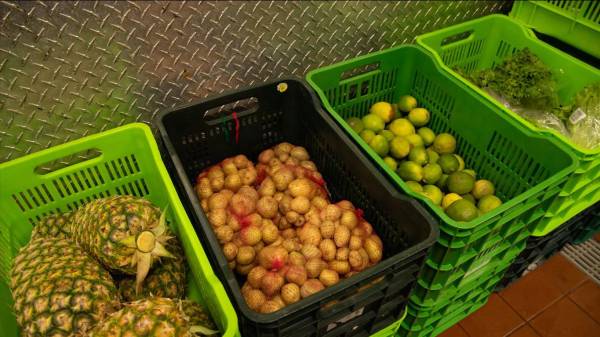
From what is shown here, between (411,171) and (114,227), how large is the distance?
3.41 ft

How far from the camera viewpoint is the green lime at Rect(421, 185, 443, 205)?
4.84 feet

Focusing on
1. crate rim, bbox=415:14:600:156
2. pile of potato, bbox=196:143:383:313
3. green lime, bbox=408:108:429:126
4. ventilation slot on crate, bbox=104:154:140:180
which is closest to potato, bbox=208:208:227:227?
pile of potato, bbox=196:143:383:313

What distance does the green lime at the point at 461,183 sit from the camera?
1493 mm

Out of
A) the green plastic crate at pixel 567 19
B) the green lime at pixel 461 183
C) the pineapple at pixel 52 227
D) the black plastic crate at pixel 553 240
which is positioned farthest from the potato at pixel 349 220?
the green plastic crate at pixel 567 19

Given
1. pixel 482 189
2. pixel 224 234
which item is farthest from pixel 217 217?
pixel 482 189

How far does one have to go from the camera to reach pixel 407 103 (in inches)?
69.8

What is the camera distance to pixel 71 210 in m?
1.39

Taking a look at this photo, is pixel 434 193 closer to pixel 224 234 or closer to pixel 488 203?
pixel 488 203

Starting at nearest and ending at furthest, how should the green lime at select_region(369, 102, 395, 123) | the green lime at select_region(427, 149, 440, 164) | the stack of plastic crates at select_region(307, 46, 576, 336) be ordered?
the stack of plastic crates at select_region(307, 46, 576, 336) → the green lime at select_region(427, 149, 440, 164) → the green lime at select_region(369, 102, 395, 123)

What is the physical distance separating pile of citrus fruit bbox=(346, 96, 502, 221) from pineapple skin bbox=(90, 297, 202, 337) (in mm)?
904

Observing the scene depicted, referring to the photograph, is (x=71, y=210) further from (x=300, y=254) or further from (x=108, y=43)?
(x=300, y=254)

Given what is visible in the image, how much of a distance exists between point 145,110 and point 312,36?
2.37ft

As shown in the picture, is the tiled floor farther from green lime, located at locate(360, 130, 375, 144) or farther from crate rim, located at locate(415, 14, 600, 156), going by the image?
green lime, located at locate(360, 130, 375, 144)

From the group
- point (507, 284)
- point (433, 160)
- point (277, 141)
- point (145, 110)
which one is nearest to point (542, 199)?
point (433, 160)
